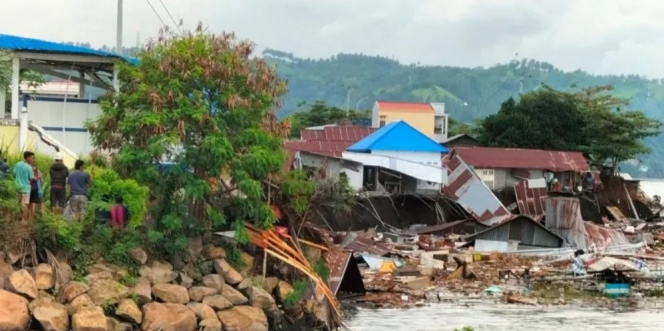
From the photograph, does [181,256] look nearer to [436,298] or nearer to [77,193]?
[77,193]

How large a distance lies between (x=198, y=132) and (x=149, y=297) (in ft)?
12.1

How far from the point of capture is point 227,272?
21703 mm

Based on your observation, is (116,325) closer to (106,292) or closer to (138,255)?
(106,292)

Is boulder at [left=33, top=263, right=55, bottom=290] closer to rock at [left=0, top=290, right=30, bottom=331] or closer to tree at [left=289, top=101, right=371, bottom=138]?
rock at [left=0, top=290, right=30, bottom=331]

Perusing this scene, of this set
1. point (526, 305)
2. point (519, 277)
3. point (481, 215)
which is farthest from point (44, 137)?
point (481, 215)

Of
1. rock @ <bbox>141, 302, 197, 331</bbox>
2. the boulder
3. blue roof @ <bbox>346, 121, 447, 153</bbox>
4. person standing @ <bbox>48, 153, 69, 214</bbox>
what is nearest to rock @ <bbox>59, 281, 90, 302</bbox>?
the boulder

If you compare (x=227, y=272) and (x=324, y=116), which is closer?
(x=227, y=272)

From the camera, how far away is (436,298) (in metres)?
33.0

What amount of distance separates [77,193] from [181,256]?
2424 mm

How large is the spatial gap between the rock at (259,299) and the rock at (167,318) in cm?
163

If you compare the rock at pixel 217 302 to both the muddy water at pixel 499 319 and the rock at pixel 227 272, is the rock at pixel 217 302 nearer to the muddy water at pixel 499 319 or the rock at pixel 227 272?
the rock at pixel 227 272

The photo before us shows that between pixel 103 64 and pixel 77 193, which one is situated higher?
pixel 103 64

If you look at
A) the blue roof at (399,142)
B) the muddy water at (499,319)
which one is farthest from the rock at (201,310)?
the blue roof at (399,142)

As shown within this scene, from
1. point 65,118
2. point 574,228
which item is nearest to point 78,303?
point 65,118
